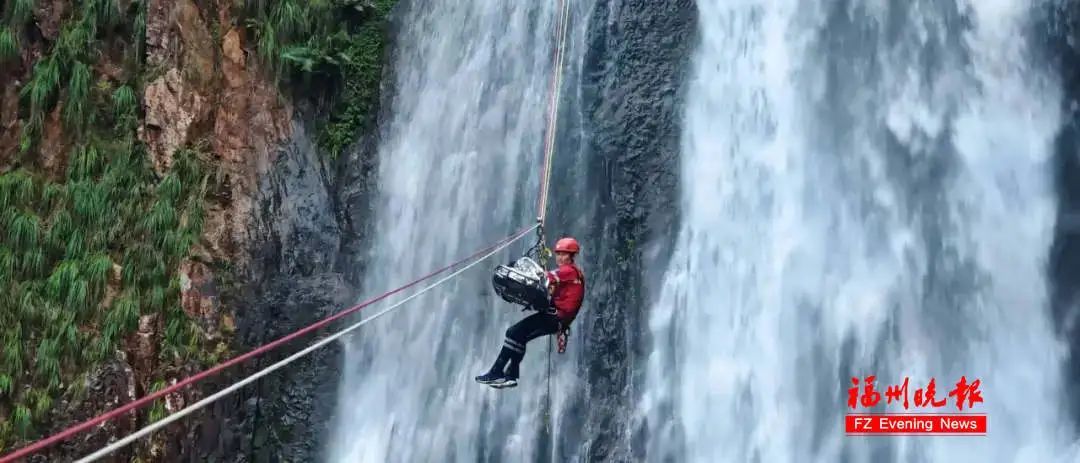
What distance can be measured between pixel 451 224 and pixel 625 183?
197cm

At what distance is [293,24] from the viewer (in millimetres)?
9641

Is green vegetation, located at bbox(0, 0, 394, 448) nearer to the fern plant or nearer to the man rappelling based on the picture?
the fern plant

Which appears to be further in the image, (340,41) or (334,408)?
(340,41)

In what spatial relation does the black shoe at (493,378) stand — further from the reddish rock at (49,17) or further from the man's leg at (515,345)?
the reddish rock at (49,17)

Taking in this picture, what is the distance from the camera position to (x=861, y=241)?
26.5 feet

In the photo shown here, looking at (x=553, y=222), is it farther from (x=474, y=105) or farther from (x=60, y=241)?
(x=60, y=241)

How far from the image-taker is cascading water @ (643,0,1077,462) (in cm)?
747

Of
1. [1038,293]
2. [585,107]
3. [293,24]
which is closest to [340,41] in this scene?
[293,24]

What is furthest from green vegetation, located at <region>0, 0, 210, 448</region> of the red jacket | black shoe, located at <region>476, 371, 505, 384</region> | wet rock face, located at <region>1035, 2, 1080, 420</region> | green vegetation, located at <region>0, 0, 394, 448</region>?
wet rock face, located at <region>1035, 2, 1080, 420</region>

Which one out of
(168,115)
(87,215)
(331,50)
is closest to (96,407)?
(87,215)

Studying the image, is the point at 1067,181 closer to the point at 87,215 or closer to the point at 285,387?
the point at 285,387

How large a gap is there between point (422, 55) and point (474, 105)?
1.07m

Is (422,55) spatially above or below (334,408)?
above

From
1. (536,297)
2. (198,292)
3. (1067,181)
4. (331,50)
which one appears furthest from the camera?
(331,50)
